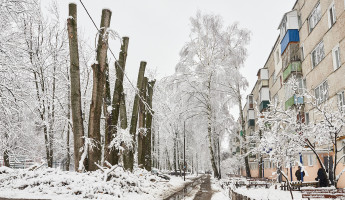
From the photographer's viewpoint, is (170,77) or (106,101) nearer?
(106,101)

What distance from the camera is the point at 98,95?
13.1 meters

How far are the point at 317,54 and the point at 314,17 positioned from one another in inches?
103

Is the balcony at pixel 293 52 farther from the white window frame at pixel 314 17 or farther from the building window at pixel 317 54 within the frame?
the building window at pixel 317 54

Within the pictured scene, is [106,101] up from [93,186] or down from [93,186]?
up

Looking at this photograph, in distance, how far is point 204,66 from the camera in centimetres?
3152

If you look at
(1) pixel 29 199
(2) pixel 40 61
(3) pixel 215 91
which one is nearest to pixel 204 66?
(3) pixel 215 91

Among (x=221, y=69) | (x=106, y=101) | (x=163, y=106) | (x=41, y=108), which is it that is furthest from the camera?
(x=163, y=106)

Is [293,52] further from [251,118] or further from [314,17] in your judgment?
[251,118]

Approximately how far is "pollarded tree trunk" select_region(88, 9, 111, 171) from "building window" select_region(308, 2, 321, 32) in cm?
1443

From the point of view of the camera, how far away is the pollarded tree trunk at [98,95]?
12.6 metres

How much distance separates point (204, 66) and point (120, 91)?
16.9m

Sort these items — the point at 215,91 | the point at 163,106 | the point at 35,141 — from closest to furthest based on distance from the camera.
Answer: the point at 35,141
the point at 215,91
the point at 163,106

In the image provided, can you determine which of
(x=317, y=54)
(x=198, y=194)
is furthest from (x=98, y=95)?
(x=317, y=54)

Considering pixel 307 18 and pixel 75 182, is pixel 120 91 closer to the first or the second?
pixel 75 182
